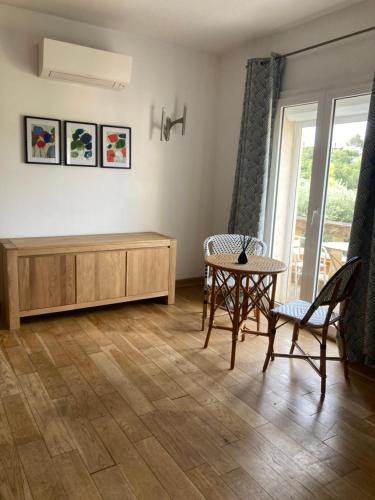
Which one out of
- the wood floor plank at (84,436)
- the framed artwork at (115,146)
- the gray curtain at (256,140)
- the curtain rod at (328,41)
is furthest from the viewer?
the framed artwork at (115,146)

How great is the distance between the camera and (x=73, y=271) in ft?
11.1

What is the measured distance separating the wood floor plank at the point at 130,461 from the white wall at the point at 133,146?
2.21m

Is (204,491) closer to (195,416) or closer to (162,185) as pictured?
(195,416)

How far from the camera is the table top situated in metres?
2.68

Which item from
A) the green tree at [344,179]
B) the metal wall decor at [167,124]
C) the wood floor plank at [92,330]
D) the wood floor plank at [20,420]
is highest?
the metal wall decor at [167,124]

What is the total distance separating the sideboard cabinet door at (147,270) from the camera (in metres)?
3.68

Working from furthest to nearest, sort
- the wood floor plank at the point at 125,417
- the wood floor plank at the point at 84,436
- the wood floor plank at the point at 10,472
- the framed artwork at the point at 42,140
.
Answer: the framed artwork at the point at 42,140, the wood floor plank at the point at 125,417, the wood floor plank at the point at 84,436, the wood floor plank at the point at 10,472

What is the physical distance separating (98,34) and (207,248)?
88.2 inches

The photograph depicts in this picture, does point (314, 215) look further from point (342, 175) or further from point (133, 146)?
point (133, 146)

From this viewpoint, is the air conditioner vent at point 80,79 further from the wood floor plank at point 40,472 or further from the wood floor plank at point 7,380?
the wood floor plank at point 40,472

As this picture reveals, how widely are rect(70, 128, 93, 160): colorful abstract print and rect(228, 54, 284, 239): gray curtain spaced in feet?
4.78

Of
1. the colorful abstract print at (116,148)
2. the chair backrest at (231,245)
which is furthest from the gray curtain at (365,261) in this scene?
the colorful abstract print at (116,148)

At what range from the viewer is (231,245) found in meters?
3.63

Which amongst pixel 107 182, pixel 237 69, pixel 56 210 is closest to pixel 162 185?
pixel 107 182
